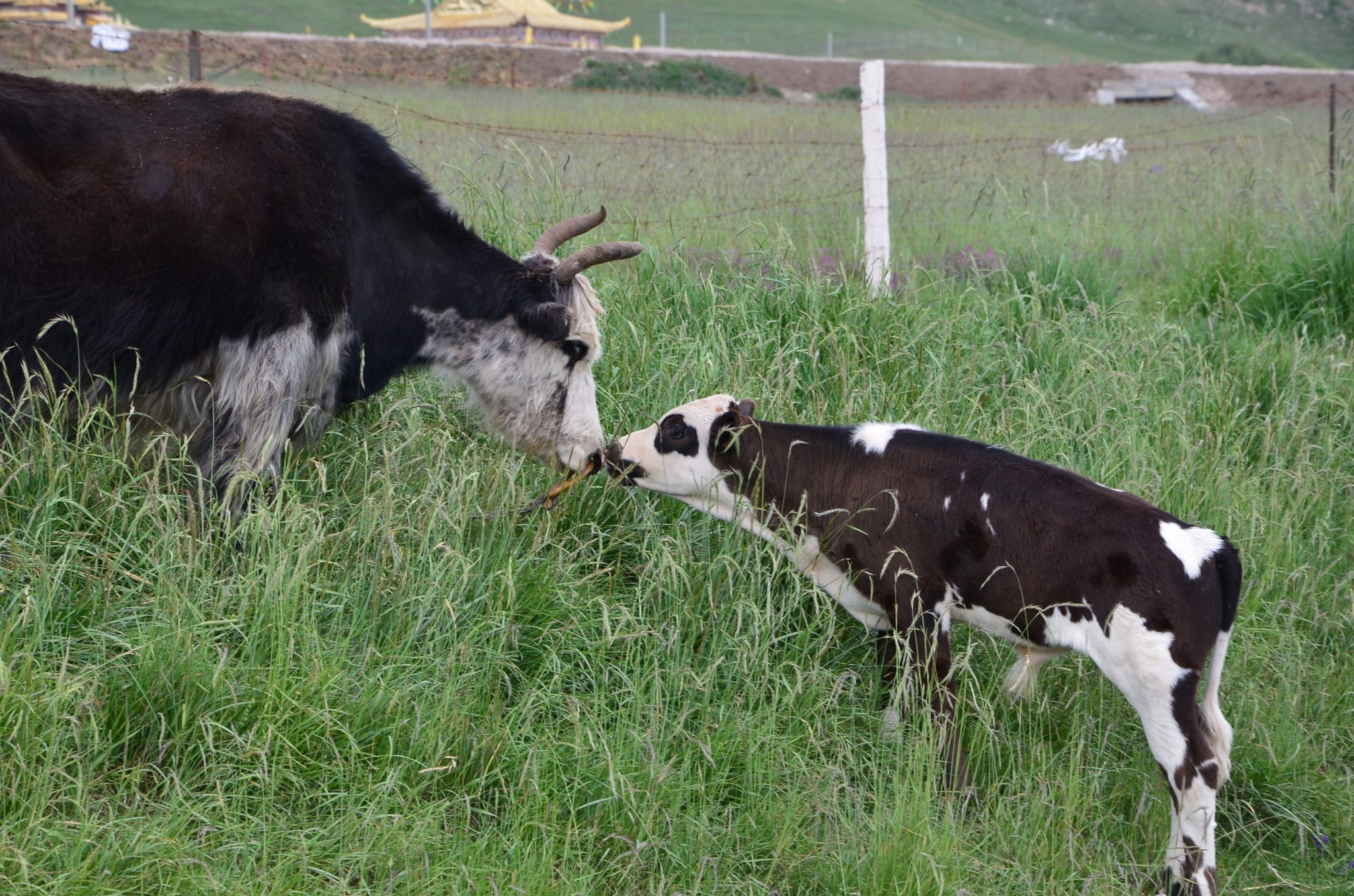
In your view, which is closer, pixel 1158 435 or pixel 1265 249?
pixel 1158 435

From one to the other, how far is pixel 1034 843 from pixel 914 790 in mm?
444

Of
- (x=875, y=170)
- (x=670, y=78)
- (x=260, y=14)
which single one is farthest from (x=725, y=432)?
(x=260, y=14)

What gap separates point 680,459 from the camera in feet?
14.3

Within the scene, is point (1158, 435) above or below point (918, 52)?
below

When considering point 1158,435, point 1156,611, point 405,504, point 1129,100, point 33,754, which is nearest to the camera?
point 33,754

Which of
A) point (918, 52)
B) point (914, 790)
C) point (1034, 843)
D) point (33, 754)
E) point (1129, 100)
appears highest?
point (918, 52)

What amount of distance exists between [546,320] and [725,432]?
3.23 ft

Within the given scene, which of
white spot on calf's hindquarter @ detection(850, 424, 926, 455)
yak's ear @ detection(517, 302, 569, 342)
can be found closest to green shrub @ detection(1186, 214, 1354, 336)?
white spot on calf's hindquarter @ detection(850, 424, 926, 455)

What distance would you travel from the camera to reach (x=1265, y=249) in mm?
7945

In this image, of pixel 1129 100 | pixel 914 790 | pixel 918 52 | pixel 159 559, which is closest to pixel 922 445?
pixel 914 790

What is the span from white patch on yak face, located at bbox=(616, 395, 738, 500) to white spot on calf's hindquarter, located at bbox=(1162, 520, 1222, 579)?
60.0 inches

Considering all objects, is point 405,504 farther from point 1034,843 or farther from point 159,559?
point 1034,843

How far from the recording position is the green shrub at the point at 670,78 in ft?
92.3

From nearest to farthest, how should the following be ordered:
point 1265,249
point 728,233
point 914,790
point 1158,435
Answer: point 914,790
point 1158,435
point 728,233
point 1265,249
